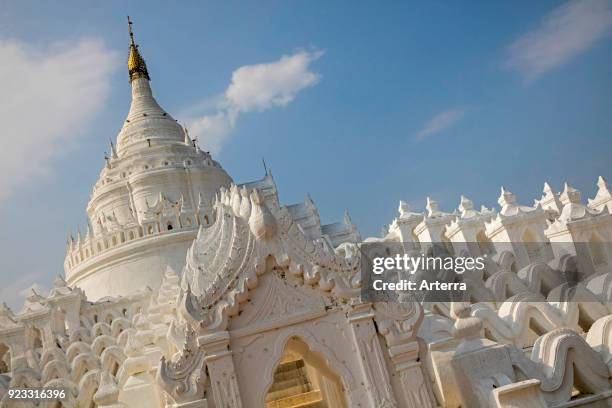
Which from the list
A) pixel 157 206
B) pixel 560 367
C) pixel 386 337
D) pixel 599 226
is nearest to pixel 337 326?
pixel 386 337

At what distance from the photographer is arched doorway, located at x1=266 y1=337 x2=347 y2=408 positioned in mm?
8759

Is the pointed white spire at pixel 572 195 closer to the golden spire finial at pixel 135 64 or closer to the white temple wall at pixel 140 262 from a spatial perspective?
the white temple wall at pixel 140 262

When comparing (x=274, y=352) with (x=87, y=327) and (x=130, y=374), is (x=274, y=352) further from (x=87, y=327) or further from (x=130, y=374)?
(x=87, y=327)

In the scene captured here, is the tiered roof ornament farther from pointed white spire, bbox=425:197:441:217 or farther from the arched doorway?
the arched doorway

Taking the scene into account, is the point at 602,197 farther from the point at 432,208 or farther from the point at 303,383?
the point at 303,383

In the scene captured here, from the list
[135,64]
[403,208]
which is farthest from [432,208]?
[135,64]

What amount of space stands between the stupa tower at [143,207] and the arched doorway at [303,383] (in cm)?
1647

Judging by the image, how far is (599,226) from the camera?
24766 millimetres

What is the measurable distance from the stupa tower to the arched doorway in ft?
54.0

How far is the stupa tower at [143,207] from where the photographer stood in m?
29.8

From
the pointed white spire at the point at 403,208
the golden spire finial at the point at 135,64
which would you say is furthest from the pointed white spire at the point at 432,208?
the golden spire finial at the point at 135,64

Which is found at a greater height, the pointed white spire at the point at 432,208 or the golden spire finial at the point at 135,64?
the golden spire finial at the point at 135,64

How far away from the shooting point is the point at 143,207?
32062 mm

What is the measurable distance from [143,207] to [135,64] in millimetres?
14287
